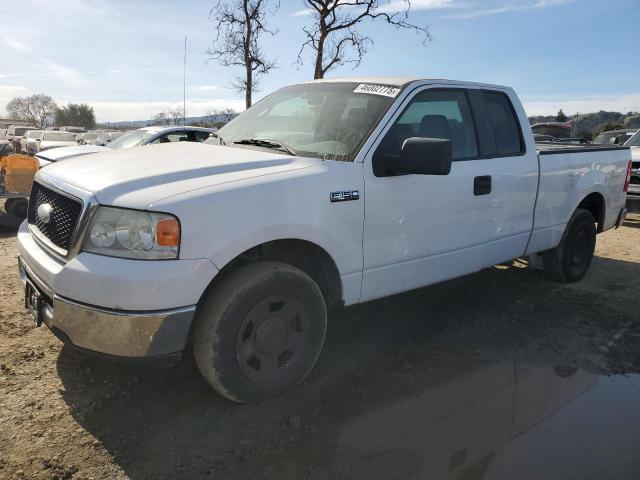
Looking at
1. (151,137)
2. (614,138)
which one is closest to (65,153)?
(151,137)

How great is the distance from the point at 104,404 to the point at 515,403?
241 cm

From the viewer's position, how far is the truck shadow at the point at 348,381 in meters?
2.51

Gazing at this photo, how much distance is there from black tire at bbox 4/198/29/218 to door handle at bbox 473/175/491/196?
7.10 m

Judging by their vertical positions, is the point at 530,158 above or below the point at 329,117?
below

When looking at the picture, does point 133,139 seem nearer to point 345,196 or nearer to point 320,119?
point 320,119

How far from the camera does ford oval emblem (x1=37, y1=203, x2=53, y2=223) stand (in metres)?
2.87

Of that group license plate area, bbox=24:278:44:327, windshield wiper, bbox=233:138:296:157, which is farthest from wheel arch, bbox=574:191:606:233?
license plate area, bbox=24:278:44:327

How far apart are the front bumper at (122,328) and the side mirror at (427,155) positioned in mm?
1525

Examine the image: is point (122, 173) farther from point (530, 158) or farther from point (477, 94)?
point (530, 158)

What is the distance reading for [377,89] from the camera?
3592 mm

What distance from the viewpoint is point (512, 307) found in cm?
470

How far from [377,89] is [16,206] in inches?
267

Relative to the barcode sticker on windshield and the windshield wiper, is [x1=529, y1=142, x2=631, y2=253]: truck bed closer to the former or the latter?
the barcode sticker on windshield

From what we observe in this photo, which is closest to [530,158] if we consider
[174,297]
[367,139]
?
[367,139]
